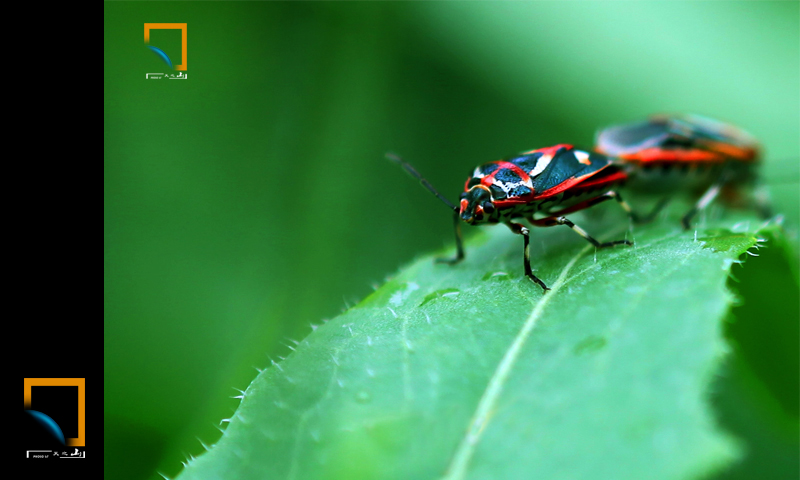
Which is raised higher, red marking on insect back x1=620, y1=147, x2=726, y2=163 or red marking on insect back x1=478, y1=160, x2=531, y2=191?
red marking on insect back x1=620, y1=147, x2=726, y2=163

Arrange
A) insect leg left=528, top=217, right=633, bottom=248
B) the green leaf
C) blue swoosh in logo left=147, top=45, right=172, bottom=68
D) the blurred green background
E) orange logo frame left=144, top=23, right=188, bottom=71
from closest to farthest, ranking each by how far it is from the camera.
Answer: the green leaf, insect leg left=528, top=217, right=633, bottom=248, the blurred green background, orange logo frame left=144, top=23, right=188, bottom=71, blue swoosh in logo left=147, top=45, right=172, bottom=68

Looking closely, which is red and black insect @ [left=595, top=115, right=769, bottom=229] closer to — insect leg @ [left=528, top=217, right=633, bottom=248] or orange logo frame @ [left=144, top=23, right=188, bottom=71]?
insect leg @ [left=528, top=217, right=633, bottom=248]

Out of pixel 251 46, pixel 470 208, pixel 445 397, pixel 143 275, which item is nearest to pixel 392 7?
pixel 251 46

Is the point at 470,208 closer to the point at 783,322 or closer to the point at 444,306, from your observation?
the point at 444,306

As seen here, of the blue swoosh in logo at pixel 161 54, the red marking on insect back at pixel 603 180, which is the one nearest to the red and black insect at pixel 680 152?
the red marking on insect back at pixel 603 180

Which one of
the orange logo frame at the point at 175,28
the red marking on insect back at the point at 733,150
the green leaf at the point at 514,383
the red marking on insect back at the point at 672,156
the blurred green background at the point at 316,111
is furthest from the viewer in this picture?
the orange logo frame at the point at 175,28

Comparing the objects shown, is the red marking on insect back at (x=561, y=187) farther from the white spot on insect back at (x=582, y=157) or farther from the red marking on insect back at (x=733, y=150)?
the red marking on insect back at (x=733, y=150)
